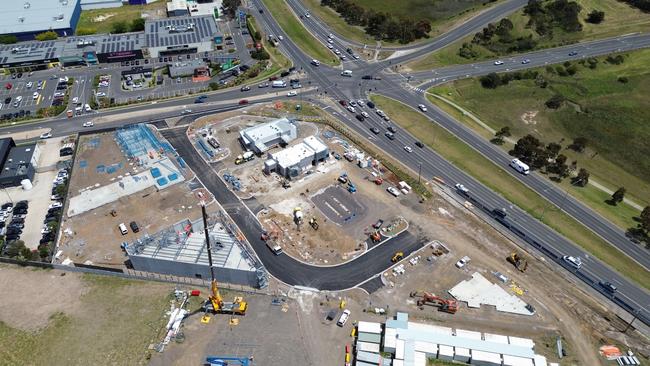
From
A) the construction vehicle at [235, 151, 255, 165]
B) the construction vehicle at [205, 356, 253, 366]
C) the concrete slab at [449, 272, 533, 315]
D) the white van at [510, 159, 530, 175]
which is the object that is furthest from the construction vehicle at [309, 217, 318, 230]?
the white van at [510, 159, 530, 175]

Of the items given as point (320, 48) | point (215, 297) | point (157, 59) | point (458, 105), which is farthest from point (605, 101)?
point (157, 59)

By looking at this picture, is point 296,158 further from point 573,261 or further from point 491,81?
point 491,81

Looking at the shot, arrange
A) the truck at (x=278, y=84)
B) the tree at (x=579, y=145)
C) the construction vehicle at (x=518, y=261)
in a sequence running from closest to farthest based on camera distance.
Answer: the construction vehicle at (x=518, y=261)
the tree at (x=579, y=145)
the truck at (x=278, y=84)

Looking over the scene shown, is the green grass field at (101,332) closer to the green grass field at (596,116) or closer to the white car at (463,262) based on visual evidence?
the white car at (463,262)

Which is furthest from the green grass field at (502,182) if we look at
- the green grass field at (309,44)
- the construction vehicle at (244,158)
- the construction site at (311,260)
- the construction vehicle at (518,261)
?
the construction vehicle at (244,158)

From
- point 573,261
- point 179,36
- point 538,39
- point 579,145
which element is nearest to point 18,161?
point 179,36

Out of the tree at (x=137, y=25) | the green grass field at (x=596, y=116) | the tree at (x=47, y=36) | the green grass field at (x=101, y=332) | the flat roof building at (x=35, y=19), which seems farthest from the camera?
the tree at (x=137, y=25)
